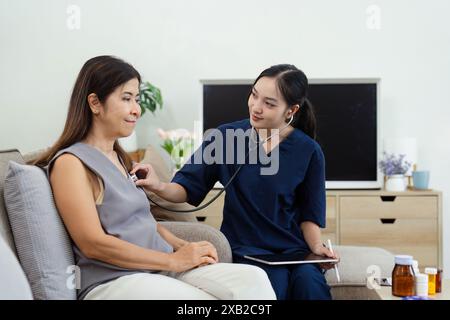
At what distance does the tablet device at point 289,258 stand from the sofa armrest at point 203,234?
64mm

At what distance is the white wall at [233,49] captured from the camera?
3.44m

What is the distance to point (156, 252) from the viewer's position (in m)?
1.35

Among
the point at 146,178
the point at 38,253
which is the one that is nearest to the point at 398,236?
the point at 146,178

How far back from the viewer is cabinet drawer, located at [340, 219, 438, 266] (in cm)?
310

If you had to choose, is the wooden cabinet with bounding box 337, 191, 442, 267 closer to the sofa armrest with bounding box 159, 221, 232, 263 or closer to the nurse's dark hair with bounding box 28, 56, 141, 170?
the sofa armrest with bounding box 159, 221, 232, 263

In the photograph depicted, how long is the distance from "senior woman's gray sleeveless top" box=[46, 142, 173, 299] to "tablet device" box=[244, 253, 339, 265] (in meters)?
0.32

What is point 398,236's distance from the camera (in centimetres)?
311

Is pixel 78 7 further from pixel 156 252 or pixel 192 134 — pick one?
pixel 156 252

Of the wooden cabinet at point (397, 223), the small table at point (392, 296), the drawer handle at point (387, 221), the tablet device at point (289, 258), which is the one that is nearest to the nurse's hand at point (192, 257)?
the tablet device at point (289, 258)

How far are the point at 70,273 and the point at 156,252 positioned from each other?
0.64 ft

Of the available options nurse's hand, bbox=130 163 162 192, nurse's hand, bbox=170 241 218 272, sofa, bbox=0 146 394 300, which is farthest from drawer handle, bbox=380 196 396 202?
nurse's hand, bbox=170 241 218 272

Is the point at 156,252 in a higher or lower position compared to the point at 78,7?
lower

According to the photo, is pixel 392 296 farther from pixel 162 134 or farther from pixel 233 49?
pixel 233 49
